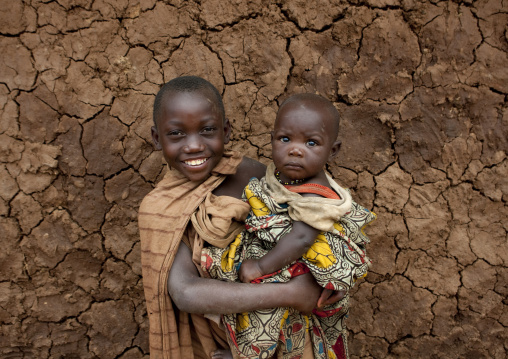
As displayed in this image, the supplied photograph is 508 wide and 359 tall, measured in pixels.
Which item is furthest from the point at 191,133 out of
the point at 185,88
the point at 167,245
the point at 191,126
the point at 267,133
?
the point at 267,133

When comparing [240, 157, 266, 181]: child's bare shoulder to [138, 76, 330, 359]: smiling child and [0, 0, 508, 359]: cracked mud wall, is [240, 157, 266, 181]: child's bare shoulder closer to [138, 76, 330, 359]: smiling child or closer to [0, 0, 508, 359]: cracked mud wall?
[138, 76, 330, 359]: smiling child

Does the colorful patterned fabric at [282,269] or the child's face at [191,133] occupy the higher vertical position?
the child's face at [191,133]

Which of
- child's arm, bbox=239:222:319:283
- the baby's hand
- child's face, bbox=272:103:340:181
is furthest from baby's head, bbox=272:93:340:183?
the baby's hand

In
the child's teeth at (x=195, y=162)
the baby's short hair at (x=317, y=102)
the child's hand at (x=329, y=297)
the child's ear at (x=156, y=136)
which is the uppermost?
the baby's short hair at (x=317, y=102)

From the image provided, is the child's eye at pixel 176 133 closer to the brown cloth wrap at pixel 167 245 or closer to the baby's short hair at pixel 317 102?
the brown cloth wrap at pixel 167 245

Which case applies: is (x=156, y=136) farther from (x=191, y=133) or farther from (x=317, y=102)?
(x=317, y=102)

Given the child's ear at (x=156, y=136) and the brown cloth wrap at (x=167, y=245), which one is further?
the child's ear at (x=156, y=136)

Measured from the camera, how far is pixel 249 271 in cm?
156

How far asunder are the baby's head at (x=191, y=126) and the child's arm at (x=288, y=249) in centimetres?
45

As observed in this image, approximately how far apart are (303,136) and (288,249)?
44 centimetres

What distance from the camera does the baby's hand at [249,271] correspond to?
156 centimetres

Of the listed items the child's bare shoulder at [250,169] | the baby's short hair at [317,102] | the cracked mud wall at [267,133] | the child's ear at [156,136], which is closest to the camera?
the baby's short hair at [317,102]

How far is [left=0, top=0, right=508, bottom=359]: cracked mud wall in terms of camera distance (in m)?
2.23

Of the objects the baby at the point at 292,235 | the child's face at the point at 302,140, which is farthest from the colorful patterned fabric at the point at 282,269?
the child's face at the point at 302,140
